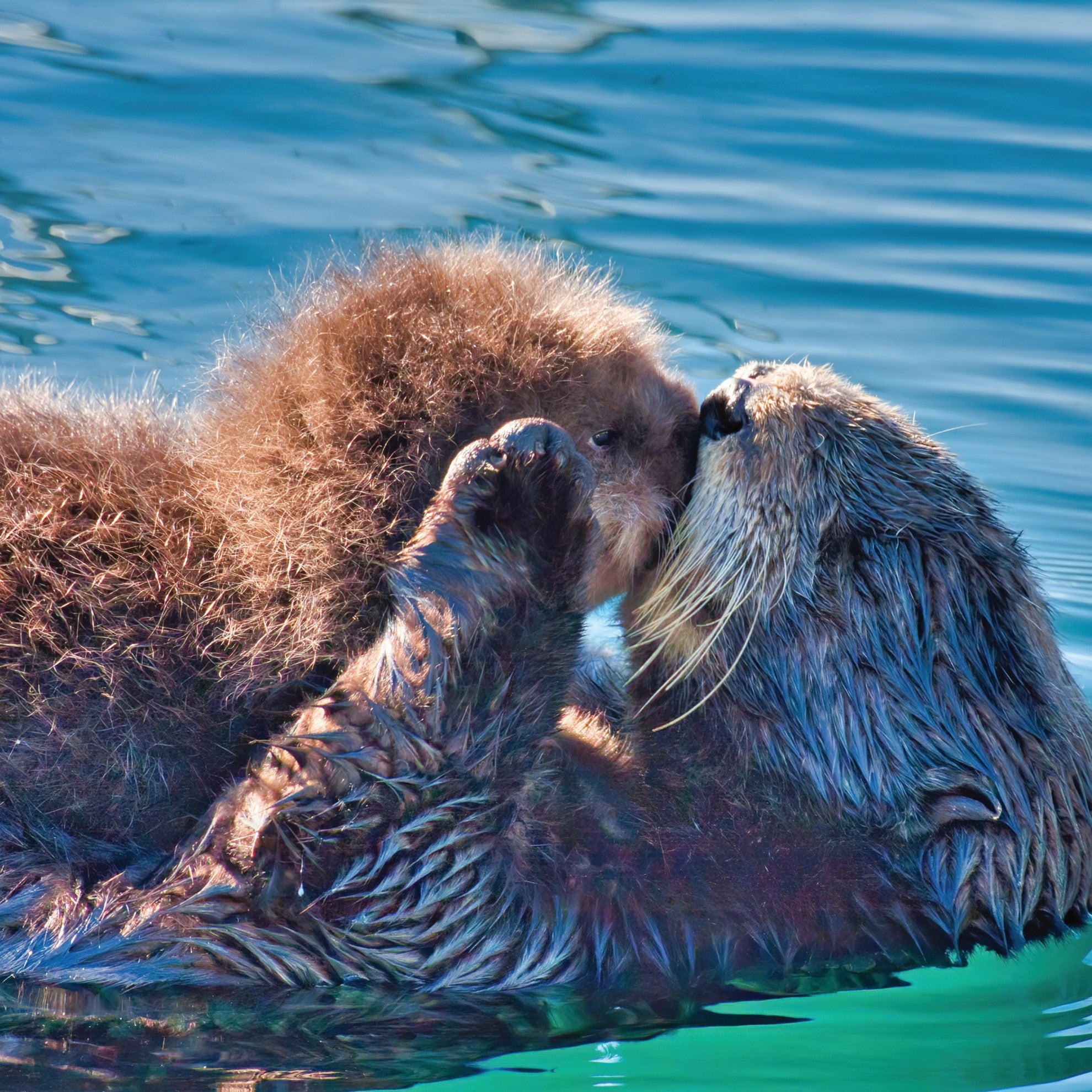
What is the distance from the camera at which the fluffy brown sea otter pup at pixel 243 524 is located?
113 inches

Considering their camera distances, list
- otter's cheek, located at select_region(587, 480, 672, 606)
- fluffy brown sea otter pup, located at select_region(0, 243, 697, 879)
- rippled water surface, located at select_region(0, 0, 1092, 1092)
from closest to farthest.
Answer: fluffy brown sea otter pup, located at select_region(0, 243, 697, 879) → otter's cheek, located at select_region(587, 480, 672, 606) → rippled water surface, located at select_region(0, 0, 1092, 1092)

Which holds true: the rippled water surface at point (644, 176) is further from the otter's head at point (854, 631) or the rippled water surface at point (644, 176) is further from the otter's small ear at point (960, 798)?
the otter's small ear at point (960, 798)

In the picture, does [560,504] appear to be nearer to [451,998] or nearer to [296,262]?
[451,998]

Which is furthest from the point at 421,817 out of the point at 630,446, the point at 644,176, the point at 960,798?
the point at 644,176

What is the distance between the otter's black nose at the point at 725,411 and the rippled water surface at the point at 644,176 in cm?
215

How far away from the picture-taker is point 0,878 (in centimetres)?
278

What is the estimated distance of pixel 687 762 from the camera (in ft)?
10.8

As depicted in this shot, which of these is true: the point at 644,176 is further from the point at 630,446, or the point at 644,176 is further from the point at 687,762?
the point at 687,762

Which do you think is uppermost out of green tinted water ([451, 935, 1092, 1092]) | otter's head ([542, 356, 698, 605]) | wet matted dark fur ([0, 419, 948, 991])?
otter's head ([542, 356, 698, 605])

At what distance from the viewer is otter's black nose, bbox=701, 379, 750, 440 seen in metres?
3.36

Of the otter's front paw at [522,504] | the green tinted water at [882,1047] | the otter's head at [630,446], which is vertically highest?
the otter's head at [630,446]

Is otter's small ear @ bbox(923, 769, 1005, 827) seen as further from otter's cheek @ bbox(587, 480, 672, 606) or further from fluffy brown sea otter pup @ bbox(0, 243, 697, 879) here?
fluffy brown sea otter pup @ bbox(0, 243, 697, 879)

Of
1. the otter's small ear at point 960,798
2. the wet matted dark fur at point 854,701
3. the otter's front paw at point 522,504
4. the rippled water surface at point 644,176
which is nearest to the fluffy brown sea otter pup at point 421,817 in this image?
the otter's front paw at point 522,504

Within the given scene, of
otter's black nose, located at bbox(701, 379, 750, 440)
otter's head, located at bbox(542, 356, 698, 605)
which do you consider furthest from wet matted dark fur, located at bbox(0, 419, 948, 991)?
otter's black nose, located at bbox(701, 379, 750, 440)
